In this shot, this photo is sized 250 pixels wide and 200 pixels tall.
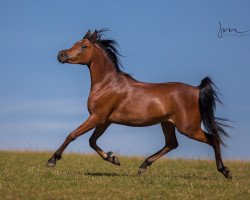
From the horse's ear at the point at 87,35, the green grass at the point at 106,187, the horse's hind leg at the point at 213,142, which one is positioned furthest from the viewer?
the horse's ear at the point at 87,35

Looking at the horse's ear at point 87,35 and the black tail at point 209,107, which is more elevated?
the horse's ear at point 87,35

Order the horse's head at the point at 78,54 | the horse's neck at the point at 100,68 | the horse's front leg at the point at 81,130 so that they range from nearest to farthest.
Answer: the horse's front leg at the point at 81,130 < the horse's neck at the point at 100,68 < the horse's head at the point at 78,54

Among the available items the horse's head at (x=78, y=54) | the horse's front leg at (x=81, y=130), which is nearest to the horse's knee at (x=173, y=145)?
the horse's front leg at (x=81, y=130)

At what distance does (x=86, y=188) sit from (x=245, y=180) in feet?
12.8

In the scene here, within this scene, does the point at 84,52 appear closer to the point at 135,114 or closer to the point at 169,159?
the point at 135,114

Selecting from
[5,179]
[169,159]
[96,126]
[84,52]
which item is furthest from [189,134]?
[169,159]

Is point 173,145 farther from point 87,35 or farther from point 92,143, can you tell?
point 87,35

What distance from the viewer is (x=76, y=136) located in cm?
1120

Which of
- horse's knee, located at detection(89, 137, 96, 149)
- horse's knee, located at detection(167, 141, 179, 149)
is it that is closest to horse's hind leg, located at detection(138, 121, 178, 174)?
horse's knee, located at detection(167, 141, 179, 149)

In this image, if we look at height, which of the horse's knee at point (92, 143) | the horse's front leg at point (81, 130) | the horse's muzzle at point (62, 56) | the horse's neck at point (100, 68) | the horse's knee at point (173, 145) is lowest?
the horse's knee at point (173, 145)

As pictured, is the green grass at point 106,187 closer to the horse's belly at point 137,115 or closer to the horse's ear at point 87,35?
the horse's belly at point 137,115

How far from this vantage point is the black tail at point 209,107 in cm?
1193

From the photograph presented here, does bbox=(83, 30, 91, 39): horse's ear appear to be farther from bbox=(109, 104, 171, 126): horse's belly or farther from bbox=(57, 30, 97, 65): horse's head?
bbox=(109, 104, 171, 126): horse's belly

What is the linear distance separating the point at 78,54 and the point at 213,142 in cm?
348
